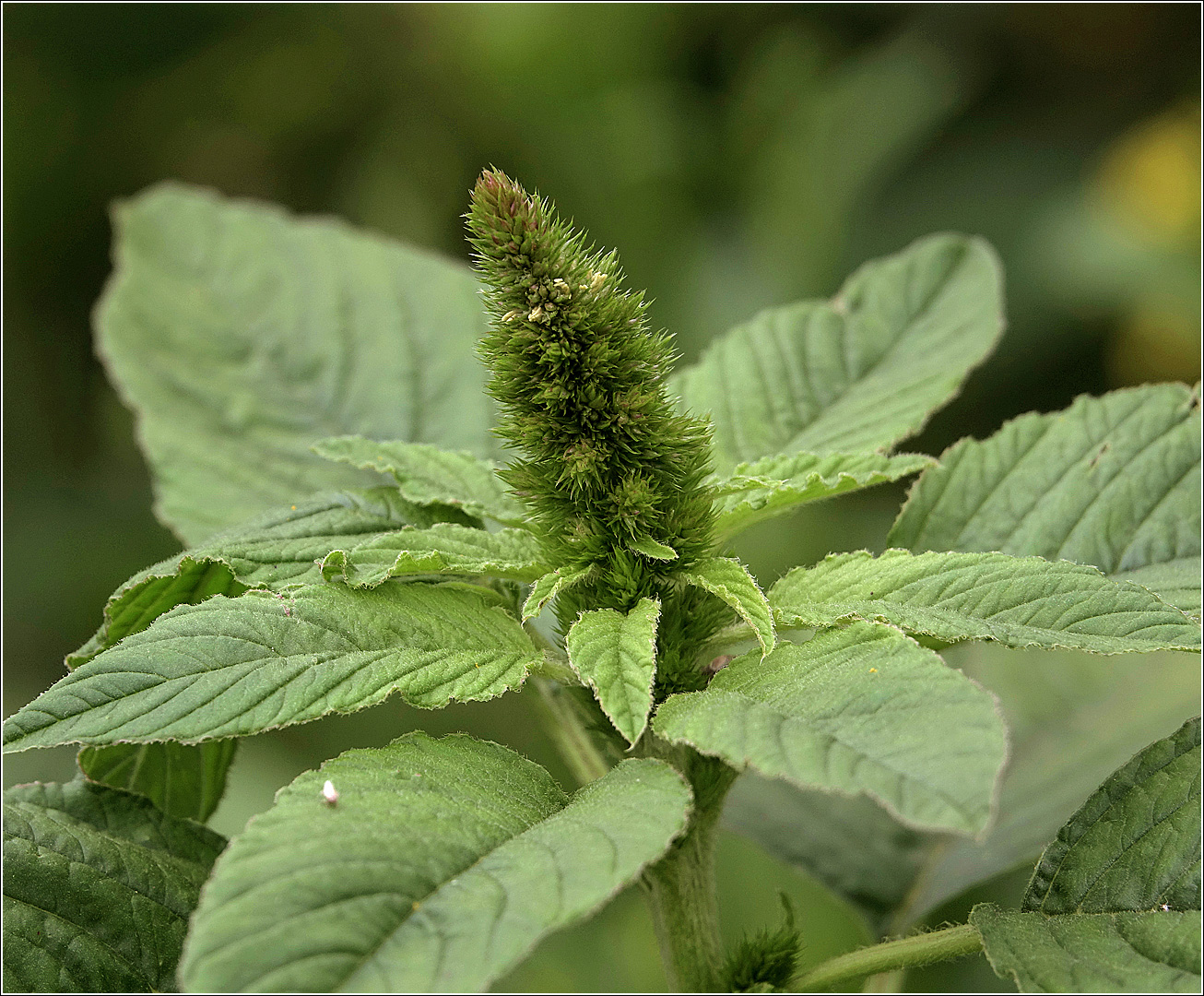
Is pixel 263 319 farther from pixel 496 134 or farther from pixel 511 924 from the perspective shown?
pixel 496 134

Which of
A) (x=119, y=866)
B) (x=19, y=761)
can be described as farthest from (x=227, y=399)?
(x=19, y=761)

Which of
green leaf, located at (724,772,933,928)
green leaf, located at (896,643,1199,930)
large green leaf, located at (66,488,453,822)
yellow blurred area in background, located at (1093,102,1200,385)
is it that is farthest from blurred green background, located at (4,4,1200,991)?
large green leaf, located at (66,488,453,822)

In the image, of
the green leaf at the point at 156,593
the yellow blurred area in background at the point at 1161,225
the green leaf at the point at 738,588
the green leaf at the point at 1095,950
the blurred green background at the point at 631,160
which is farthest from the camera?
the blurred green background at the point at 631,160

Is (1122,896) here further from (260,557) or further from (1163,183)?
(1163,183)

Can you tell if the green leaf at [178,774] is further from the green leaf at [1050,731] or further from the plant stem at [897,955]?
the green leaf at [1050,731]

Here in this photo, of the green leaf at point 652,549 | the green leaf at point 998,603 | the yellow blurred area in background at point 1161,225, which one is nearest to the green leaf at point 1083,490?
the green leaf at point 998,603

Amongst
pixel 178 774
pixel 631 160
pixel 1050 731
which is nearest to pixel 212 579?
pixel 178 774
